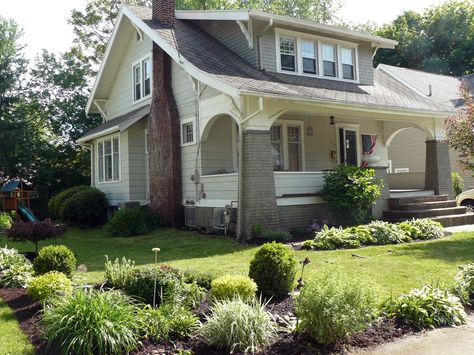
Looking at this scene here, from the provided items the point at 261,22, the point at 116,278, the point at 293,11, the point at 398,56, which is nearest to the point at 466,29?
the point at 398,56

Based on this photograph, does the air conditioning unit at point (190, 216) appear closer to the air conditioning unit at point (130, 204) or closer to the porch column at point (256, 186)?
the air conditioning unit at point (130, 204)

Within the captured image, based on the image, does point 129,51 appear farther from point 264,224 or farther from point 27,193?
point 264,224

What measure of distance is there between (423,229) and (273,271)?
7150mm

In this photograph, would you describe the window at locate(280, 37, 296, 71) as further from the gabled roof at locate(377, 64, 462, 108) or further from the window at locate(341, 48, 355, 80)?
the gabled roof at locate(377, 64, 462, 108)

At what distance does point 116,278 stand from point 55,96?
2715cm

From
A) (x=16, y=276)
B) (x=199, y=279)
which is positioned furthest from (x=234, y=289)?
(x=16, y=276)

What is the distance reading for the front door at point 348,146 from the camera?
57.3 ft

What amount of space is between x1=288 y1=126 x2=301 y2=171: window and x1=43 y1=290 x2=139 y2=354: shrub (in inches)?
469

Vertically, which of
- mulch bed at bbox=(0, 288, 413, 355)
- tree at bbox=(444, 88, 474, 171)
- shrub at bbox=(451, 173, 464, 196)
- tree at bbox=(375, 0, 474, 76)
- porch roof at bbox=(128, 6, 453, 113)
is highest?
tree at bbox=(375, 0, 474, 76)

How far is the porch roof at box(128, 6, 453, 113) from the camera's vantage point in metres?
12.1

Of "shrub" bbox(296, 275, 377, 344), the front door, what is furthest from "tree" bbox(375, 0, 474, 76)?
"shrub" bbox(296, 275, 377, 344)

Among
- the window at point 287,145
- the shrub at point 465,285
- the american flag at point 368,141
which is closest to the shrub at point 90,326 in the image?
the shrub at point 465,285

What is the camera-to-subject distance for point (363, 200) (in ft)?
40.9

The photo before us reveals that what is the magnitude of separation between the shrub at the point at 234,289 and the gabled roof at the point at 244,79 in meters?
6.16
